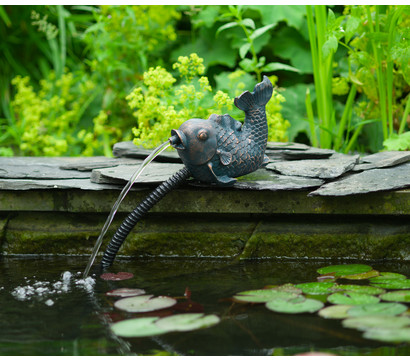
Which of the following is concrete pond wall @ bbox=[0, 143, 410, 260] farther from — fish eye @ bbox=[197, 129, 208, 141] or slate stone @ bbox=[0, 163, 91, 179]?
fish eye @ bbox=[197, 129, 208, 141]

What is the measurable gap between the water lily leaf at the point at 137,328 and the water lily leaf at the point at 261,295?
12.8 inches

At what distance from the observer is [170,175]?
86.4 inches

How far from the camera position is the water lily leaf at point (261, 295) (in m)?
1.67

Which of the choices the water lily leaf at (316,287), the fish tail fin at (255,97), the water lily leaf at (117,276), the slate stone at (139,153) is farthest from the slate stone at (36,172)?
the water lily leaf at (316,287)

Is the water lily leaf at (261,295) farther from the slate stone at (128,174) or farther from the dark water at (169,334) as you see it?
the slate stone at (128,174)

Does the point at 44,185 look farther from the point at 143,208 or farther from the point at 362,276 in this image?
the point at 362,276

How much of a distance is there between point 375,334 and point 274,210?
0.85 metres

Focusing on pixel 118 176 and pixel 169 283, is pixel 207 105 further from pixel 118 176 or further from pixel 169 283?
pixel 169 283

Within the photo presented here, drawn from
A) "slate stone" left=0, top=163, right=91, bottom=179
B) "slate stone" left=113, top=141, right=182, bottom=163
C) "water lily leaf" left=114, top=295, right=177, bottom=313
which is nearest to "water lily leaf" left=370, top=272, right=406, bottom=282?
"water lily leaf" left=114, top=295, right=177, bottom=313

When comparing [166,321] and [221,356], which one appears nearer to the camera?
[221,356]

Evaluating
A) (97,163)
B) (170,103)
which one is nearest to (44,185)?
(97,163)

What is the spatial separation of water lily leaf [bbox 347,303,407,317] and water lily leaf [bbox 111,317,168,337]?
57cm

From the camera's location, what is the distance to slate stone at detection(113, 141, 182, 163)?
2.49 meters
